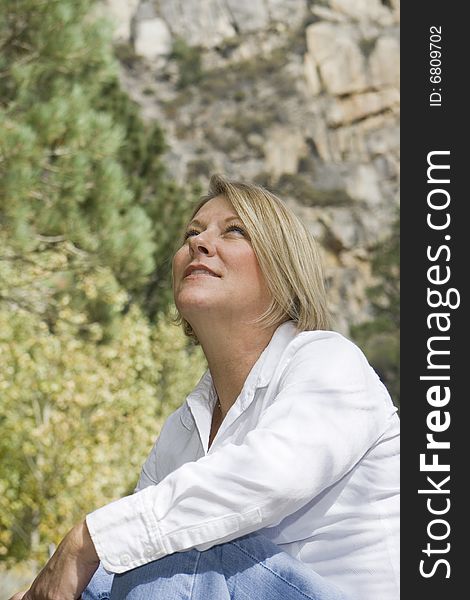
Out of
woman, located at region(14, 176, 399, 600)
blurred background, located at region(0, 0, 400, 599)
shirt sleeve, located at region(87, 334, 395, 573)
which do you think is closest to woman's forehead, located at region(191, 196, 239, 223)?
woman, located at region(14, 176, 399, 600)

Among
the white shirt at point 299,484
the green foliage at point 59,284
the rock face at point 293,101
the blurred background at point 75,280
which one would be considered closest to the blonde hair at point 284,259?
the white shirt at point 299,484

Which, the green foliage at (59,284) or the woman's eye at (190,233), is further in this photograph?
the green foliage at (59,284)

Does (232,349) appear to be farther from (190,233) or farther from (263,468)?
(263,468)

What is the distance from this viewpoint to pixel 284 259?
1683 mm

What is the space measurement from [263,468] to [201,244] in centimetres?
53

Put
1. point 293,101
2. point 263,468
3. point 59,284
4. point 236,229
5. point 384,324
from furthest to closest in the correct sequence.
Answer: point 293,101 < point 384,324 < point 59,284 < point 236,229 < point 263,468

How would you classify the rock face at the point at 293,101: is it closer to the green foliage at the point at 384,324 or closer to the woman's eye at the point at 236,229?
the green foliage at the point at 384,324

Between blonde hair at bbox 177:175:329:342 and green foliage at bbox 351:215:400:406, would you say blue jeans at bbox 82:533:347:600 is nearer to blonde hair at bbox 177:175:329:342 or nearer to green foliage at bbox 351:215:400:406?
blonde hair at bbox 177:175:329:342

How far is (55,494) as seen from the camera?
5047 millimetres

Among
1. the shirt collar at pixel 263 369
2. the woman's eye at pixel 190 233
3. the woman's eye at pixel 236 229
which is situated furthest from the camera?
the woman's eye at pixel 190 233

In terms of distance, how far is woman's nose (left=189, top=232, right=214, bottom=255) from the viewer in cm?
170

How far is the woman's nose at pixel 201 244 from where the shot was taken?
5.56 feet

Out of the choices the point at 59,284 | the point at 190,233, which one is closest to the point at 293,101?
the point at 59,284

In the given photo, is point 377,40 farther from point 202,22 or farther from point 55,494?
point 55,494
